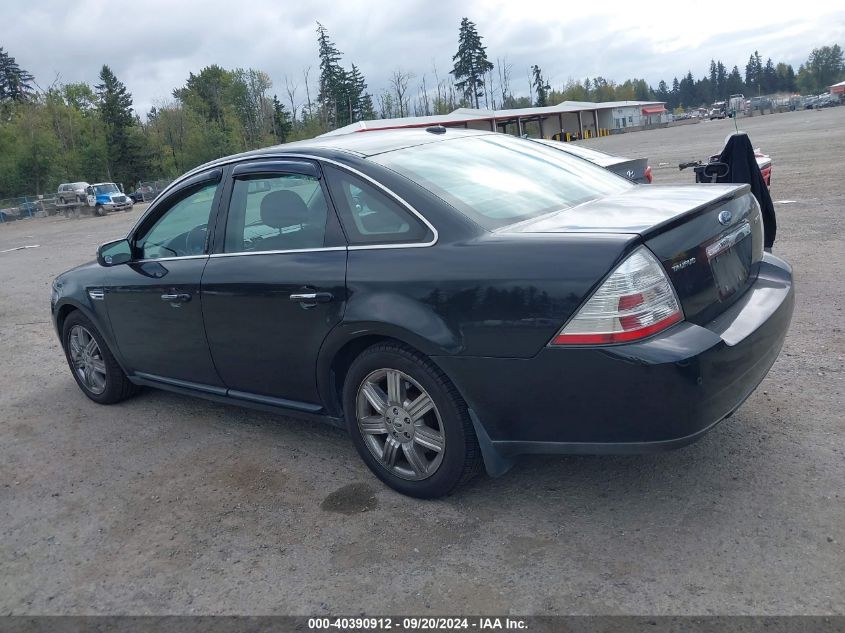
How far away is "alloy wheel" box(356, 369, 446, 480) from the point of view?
3.50 m

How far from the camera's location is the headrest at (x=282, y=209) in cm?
400

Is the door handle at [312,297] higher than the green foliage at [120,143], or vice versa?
the green foliage at [120,143]

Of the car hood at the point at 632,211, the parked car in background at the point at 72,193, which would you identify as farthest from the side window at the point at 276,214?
the parked car in background at the point at 72,193

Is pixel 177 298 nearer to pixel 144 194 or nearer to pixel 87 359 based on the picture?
pixel 87 359

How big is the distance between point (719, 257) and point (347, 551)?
2.05 metres

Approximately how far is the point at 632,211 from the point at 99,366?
400cm

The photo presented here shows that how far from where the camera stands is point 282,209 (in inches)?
162

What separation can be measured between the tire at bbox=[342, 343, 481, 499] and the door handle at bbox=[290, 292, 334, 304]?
0.33 metres

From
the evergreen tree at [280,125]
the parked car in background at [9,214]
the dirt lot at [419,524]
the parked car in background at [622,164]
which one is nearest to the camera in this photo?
the dirt lot at [419,524]

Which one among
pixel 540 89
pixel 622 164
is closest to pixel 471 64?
pixel 540 89

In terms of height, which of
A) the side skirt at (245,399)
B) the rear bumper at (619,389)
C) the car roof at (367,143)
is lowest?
the side skirt at (245,399)

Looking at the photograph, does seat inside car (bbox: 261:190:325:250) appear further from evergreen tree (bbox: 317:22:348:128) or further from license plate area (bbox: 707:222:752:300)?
evergreen tree (bbox: 317:22:348:128)

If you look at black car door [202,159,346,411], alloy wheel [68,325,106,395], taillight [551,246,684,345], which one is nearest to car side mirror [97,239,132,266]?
alloy wheel [68,325,106,395]

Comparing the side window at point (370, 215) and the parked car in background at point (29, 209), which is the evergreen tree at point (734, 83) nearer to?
the parked car in background at point (29, 209)
